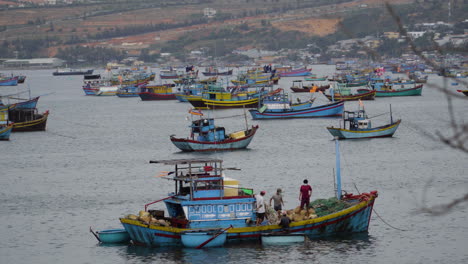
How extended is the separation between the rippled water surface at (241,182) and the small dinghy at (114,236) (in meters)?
0.49

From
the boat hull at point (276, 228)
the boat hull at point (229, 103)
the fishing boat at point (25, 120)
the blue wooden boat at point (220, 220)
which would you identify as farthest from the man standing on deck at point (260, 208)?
the boat hull at point (229, 103)

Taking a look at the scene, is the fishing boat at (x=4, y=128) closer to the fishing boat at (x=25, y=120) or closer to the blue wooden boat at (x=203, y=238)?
the fishing boat at (x=25, y=120)

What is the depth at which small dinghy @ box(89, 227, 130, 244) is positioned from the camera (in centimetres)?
3237

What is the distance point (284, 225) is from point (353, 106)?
87.4 meters

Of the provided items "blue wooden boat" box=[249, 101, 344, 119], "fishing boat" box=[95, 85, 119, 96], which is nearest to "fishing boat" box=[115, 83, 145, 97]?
"fishing boat" box=[95, 85, 119, 96]

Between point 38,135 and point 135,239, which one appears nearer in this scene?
point 135,239

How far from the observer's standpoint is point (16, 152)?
70.1 metres

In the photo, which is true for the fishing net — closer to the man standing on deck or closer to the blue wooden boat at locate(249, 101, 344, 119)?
the man standing on deck

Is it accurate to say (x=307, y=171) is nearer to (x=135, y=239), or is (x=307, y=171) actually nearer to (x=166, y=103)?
(x=135, y=239)

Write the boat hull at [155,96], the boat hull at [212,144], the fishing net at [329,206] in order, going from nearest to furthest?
the fishing net at [329,206]
the boat hull at [212,144]
the boat hull at [155,96]

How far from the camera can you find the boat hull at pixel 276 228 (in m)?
30.6

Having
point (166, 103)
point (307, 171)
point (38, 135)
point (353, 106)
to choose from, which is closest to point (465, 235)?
point (307, 171)

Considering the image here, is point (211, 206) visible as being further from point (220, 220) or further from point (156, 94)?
point (156, 94)

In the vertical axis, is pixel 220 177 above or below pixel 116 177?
above
